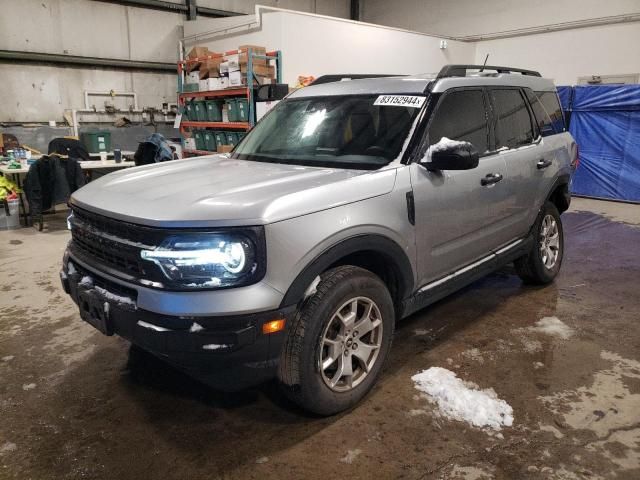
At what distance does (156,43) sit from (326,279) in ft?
36.1

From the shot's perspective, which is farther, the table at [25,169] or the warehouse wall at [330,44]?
the warehouse wall at [330,44]

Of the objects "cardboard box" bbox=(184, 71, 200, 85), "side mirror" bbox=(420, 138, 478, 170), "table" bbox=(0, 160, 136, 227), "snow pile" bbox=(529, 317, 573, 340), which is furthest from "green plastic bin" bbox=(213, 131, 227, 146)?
"side mirror" bbox=(420, 138, 478, 170)

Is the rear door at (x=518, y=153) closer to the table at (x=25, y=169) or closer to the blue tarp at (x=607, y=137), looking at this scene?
the table at (x=25, y=169)

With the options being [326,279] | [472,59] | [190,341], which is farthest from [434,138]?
[472,59]

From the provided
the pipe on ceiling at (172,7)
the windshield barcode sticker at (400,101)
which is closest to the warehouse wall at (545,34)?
the pipe on ceiling at (172,7)

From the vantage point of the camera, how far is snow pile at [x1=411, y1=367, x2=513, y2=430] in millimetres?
2461

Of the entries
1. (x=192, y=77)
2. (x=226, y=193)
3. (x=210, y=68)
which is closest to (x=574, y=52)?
(x=210, y=68)

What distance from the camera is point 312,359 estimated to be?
221 cm

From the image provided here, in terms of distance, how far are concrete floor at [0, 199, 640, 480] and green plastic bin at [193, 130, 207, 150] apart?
649 centimetres

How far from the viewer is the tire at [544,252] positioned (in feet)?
13.4

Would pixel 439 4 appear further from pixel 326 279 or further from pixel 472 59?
pixel 326 279

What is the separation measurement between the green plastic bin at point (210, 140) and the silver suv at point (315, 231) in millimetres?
6371

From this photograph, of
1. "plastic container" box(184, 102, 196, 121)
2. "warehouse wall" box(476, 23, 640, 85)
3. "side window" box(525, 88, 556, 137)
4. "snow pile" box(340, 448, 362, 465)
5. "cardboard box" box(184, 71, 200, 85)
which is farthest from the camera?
"warehouse wall" box(476, 23, 640, 85)

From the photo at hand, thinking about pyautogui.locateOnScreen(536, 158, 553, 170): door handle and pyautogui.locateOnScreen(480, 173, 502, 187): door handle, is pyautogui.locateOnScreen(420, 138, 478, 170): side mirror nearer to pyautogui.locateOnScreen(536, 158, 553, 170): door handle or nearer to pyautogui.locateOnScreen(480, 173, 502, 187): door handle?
pyautogui.locateOnScreen(480, 173, 502, 187): door handle
